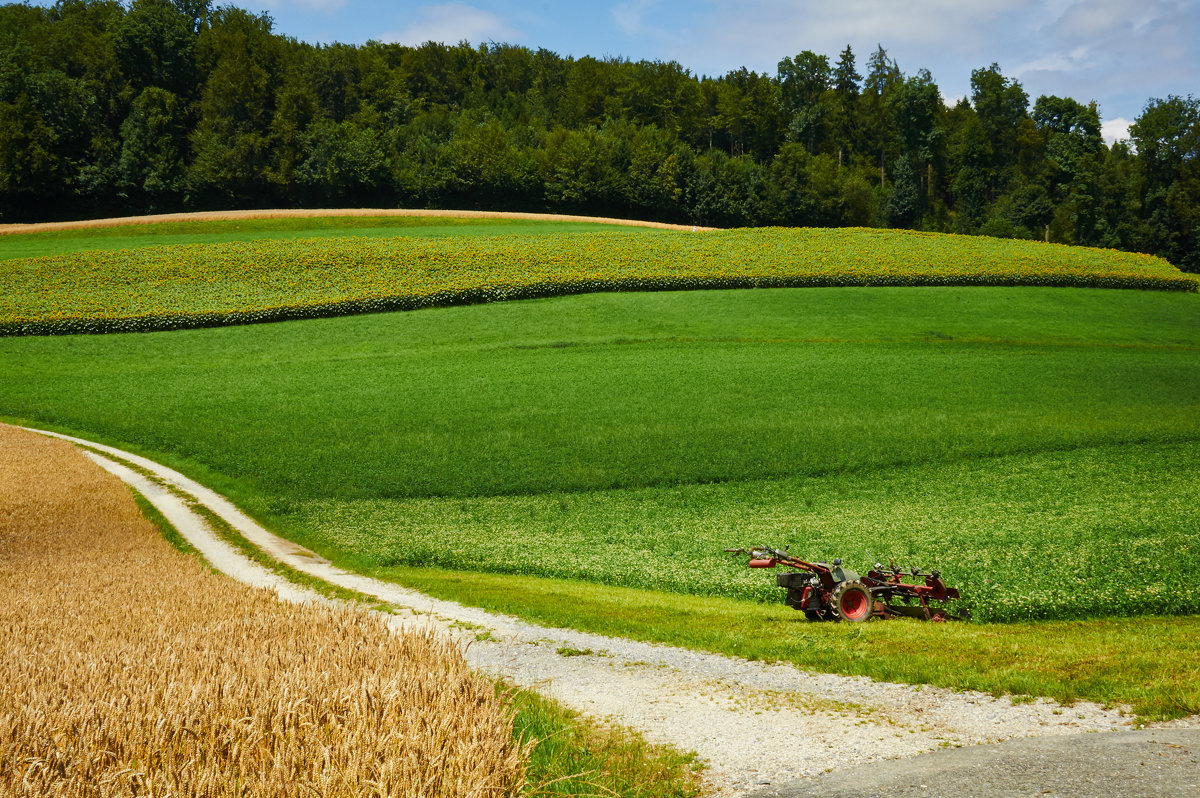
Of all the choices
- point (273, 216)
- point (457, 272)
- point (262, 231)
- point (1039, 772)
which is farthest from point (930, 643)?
point (273, 216)

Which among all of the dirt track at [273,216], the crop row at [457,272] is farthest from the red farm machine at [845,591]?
the dirt track at [273,216]

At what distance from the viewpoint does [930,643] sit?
10.9 metres

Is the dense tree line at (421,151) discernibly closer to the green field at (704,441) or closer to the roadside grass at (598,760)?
the green field at (704,441)

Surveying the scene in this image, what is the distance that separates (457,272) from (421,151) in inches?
1816

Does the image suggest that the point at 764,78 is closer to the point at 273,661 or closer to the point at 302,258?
the point at 302,258

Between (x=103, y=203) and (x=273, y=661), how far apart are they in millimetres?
94913

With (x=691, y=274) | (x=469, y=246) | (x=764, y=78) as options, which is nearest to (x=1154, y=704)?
(x=691, y=274)

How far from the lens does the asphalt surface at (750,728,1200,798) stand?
20.4ft

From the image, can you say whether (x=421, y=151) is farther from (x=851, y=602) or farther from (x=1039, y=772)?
(x=1039, y=772)

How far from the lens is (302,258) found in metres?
56.6

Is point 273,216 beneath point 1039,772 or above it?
above

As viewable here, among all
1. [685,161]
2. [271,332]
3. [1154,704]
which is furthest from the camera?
[685,161]

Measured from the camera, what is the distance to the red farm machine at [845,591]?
39.9 ft

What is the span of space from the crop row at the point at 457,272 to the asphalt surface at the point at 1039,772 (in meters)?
46.8
